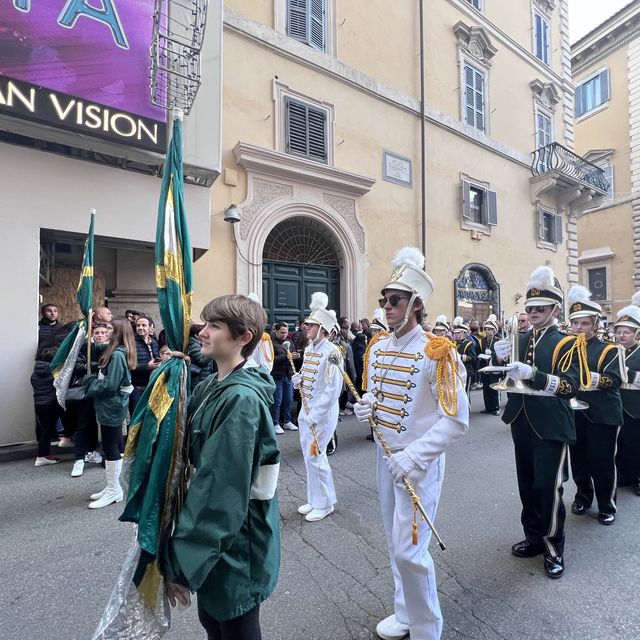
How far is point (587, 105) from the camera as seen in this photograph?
25969mm

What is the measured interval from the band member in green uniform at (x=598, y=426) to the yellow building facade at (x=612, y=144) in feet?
76.8

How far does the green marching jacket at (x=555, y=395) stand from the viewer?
3.03 m

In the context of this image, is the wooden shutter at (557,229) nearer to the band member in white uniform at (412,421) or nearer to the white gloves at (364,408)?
the band member in white uniform at (412,421)

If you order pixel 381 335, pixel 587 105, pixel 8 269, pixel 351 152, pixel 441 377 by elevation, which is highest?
pixel 587 105

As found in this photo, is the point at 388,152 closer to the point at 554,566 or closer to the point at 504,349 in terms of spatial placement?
the point at 504,349

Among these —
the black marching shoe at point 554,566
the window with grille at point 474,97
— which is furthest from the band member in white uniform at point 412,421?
the window with grille at point 474,97

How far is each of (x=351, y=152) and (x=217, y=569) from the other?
11.9m

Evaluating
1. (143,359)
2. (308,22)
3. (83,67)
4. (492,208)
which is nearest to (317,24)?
(308,22)

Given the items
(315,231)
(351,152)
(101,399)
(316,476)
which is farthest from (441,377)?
(351,152)

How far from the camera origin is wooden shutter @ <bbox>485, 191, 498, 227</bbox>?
1538 centimetres

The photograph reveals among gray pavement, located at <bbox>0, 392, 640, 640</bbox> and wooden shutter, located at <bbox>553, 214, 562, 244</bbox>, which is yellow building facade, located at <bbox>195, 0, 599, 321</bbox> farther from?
gray pavement, located at <bbox>0, 392, 640, 640</bbox>

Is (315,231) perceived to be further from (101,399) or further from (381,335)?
(381,335)

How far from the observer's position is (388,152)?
12.8m

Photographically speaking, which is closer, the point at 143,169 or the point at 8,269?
the point at 8,269
